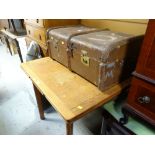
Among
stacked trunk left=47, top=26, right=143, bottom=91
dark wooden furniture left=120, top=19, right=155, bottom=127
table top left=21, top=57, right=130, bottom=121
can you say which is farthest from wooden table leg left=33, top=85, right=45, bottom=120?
dark wooden furniture left=120, top=19, right=155, bottom=127

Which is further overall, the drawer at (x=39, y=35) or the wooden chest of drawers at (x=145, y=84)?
the drawer at (x=39, y=35)

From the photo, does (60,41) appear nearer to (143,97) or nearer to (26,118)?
(143,97)

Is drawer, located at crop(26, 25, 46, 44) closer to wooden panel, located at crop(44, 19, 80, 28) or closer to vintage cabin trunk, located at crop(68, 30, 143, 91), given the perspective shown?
wooden panel, located at crop(44, 19, 80, 28)

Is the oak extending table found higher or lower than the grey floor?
higher

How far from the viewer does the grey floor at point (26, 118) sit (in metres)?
1.38

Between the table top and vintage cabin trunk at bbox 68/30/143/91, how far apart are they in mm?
48

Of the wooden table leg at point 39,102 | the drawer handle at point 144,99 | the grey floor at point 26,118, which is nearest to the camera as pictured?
the drawer handle at point 144,99

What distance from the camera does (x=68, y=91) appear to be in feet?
2.72

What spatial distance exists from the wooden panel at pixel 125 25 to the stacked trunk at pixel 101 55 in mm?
202

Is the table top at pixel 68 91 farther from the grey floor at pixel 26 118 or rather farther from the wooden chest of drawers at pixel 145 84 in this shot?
the grey floor at pixel 26 118

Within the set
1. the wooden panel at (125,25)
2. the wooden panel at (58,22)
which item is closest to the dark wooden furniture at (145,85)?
the wooden panel at (125,25)

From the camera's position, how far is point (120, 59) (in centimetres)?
82

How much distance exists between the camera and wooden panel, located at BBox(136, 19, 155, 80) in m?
0.58
